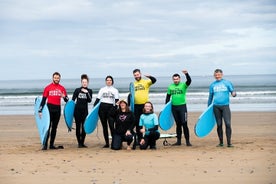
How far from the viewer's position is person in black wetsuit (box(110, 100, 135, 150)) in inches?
344

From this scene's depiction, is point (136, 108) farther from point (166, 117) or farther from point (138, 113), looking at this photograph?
point (166, 117)

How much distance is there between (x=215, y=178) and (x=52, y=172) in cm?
228

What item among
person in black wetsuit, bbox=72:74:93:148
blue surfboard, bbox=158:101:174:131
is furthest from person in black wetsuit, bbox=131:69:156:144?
person in black wetsuit, bbox=72:74:93:148

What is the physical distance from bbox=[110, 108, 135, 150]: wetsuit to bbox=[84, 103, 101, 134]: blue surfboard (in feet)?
1.64

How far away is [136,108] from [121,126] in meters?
0.45

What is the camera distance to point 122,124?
8812 millimetres

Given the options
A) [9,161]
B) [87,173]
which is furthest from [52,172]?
[9,161]

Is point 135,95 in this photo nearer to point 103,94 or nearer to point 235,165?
point 103,94

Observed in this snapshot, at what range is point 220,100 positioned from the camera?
866cm

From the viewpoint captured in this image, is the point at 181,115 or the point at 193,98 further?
the point at 193,98

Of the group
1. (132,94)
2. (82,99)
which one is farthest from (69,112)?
(132,94)

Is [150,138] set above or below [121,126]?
below

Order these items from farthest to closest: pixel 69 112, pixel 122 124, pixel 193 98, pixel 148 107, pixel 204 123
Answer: pixel 193 98 → pixel 69 112 → pixel 204 123 → pixel 122 124 → pixel 148 107

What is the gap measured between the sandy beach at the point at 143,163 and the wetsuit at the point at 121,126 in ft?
0.95
